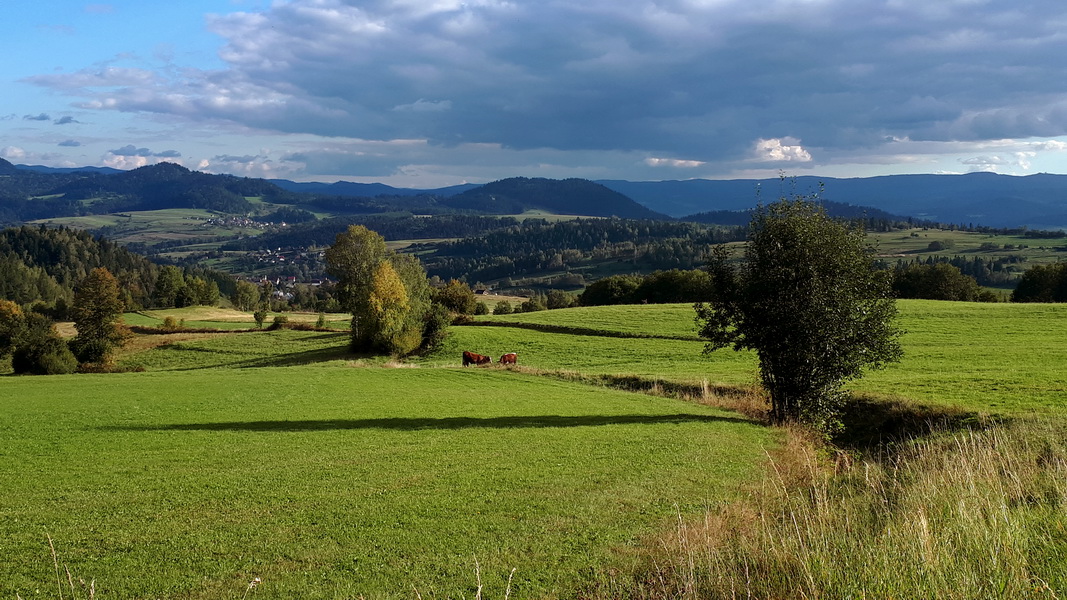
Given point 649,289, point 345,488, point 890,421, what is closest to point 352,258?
point 649,289

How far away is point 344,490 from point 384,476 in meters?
1.58

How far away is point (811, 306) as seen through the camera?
25156 mm

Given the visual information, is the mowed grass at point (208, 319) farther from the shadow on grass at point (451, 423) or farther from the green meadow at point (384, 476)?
the shadow on grass at point (451, 423)

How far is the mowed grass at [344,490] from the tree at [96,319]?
153ft

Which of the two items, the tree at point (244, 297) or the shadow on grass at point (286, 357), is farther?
the tree at point (244, 297)

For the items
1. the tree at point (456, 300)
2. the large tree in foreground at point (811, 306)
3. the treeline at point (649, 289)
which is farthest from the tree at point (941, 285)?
the large tree in foreground at point (811, 306)

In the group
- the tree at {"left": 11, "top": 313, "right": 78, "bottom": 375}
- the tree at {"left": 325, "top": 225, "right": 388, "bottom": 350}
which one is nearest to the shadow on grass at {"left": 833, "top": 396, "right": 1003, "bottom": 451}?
the tree at {"left": 325, "top": 225, "right": 388, "bottom": 350}

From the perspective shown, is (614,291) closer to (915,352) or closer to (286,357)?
(286,357)

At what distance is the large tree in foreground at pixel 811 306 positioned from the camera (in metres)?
25.3

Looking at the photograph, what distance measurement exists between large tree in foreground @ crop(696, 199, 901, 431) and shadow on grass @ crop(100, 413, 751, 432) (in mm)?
3820

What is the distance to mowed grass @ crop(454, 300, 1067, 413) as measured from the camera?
102ft

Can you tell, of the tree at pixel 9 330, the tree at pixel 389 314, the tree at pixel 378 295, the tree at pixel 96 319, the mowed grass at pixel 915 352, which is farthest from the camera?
the tree at pixel 9 330

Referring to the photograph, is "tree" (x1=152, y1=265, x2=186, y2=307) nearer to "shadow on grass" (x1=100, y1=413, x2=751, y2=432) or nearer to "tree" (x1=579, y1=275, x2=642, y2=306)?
"tree" (x1=579, y1=275, x2=642, y2=306)

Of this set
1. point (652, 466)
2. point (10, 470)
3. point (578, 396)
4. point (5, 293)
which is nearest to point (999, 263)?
point (578, 396)
